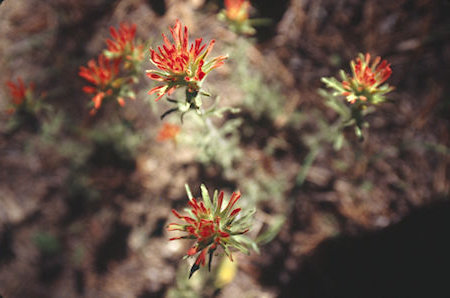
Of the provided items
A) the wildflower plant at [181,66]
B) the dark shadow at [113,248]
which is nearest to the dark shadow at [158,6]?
the wildflower plant at [181,66]

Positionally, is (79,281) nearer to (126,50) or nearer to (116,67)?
(116,67)

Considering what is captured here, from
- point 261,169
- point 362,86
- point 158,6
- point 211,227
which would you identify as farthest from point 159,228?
point 158,6

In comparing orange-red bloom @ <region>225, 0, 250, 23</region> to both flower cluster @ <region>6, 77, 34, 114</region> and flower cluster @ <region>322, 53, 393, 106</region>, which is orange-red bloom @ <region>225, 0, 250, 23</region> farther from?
flower cluster @ <region>6, 77, 34, 114</region>

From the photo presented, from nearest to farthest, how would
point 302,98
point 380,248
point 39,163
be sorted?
point 380,248
point 302,98
point 39,163

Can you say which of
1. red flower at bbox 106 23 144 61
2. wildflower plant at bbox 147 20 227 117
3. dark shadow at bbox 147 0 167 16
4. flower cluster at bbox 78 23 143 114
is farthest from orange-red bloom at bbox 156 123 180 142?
dark shadow at bbox 147 0 167 16

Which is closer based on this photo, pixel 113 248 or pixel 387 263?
pixel 387 263

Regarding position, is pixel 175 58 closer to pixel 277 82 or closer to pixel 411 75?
pixel 277 82

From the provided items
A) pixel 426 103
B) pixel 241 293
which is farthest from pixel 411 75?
pixel 241 293
